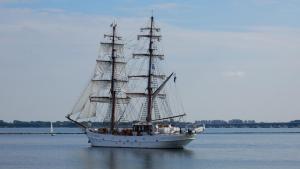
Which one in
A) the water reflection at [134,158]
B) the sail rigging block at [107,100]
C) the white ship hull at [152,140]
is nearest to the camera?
→ the water reflection at [134,158]

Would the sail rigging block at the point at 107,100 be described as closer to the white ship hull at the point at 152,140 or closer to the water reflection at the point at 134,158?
the white ship hull at the point at 152,140

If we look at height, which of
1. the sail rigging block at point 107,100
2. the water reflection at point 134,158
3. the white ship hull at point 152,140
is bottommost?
the water reflection at point 134,158

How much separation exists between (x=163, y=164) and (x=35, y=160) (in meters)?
16.5

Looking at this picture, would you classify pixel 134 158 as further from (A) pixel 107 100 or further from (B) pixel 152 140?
(A) pixel 107 100

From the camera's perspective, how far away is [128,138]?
108 metres

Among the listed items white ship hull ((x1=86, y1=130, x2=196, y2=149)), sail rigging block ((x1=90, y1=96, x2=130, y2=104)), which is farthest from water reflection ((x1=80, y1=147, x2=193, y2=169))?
sail rigging block ((x1=90, y1=96, x2=130, y2=104))

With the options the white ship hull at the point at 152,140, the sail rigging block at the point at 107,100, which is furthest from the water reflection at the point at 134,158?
the sail rigging block at the point at 107,100

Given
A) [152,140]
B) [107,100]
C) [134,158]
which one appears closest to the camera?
[134,158]

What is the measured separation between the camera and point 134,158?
3388 inches

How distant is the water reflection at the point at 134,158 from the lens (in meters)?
75.4

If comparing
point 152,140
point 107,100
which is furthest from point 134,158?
point 107,100

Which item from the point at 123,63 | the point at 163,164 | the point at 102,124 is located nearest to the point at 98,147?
the point at 102,124

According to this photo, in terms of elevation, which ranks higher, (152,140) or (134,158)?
(152,140)

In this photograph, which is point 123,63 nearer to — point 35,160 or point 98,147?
point 98,147
